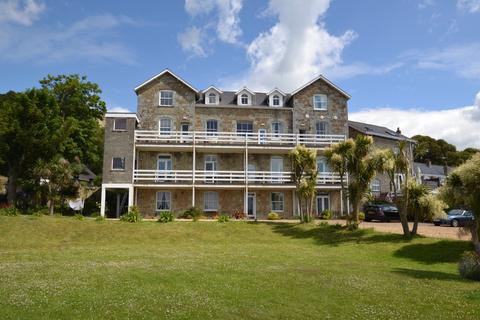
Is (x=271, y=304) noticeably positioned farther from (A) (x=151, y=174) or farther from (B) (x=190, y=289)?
(A) (x=151, y=174)

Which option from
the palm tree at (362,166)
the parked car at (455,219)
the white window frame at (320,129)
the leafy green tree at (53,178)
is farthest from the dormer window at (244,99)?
the parked car at (455,219)

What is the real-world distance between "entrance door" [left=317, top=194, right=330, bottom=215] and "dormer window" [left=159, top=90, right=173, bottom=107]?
52.5 feet

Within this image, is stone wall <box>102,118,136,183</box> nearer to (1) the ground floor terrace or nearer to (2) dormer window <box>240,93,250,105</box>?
(1) the ground floor terrace

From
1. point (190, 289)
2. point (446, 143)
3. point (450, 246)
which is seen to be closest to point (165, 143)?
point (450, 246)

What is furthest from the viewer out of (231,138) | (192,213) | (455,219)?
(231,138)

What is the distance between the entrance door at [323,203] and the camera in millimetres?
37594

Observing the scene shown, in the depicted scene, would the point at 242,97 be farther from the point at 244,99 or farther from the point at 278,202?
the point at 278,202

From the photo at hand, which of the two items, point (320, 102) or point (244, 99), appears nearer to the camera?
point (244, 99)

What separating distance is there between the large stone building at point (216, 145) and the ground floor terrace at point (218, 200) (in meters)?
0.09

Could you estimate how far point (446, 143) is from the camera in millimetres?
81312

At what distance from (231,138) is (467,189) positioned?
23.9 m

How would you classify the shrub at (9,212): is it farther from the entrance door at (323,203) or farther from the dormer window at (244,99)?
the entrance door at (323,203)

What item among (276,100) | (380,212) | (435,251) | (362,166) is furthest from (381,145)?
(435,251)

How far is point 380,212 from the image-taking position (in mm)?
34031
